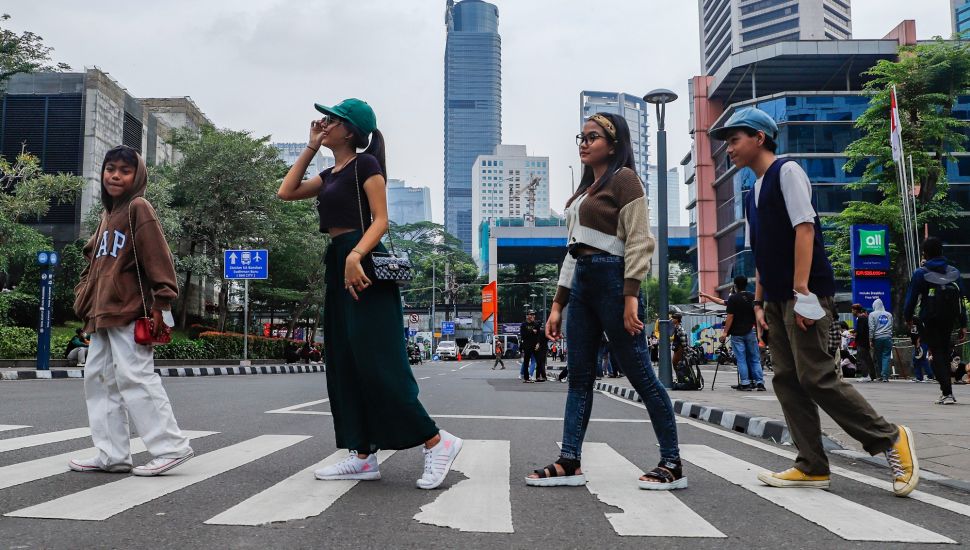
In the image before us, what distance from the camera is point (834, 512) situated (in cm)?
322

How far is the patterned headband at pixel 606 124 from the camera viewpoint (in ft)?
13.0

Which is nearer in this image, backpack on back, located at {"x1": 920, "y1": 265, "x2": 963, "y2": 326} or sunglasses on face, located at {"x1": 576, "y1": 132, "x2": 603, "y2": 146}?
sunglasses on face, located at {"x1": 576, "y1": 132, "x2": 603, "y2": 146}

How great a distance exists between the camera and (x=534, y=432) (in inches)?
253

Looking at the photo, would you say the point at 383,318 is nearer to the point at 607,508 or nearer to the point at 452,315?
the point at 607,508

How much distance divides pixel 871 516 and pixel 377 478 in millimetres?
2174

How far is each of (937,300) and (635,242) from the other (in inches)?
237

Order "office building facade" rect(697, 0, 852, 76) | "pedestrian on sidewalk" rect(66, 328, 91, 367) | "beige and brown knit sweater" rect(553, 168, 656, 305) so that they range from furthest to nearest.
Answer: "office building facade" rect(697, 0, 852, 76) < "pedestrian on sidewalk" rect(66, 328, 91, 367) < "beige and brown knit sweater" rect(553, 168, 656, 305)

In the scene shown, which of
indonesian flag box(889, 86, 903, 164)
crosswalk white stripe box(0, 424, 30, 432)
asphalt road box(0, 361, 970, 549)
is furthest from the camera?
indonesian flag box(889, 86, 903, 164)

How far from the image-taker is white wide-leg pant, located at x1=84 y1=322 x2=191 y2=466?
3.82 m

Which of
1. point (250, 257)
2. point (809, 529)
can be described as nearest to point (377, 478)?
point (809, 529)

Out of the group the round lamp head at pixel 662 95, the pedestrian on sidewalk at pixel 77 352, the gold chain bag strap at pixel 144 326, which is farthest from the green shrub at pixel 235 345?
the gold chain bag strap at pixel 144 326

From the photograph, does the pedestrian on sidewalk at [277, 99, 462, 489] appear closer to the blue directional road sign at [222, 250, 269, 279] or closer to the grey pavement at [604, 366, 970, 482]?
the grey pavement at [604, 366, 970, 482]

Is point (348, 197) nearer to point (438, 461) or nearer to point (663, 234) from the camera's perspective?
point (438, 461)

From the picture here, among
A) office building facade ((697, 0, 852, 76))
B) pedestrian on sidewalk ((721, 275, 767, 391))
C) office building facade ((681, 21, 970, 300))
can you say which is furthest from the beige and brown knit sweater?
office building facade ((697, 0, 852, 76))
